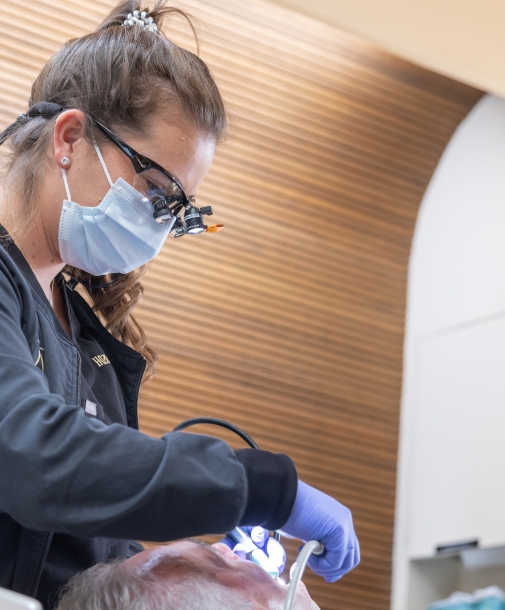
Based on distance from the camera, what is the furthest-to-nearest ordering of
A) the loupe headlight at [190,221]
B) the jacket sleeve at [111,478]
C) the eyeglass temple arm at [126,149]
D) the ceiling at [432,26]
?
1. the ceiling at [432,26]
2. the loupe headlight at [190,221]
3. the eyeglass temple arm at [126,149]
4. the jacket sleeve at [111,478]

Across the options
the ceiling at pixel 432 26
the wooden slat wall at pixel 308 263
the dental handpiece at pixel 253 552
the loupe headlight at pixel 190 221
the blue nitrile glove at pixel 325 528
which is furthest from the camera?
the wooden slat wall at pixel 308 263

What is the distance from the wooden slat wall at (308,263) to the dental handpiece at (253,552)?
8.88 feet

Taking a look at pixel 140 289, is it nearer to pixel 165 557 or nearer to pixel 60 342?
pixel 60 342

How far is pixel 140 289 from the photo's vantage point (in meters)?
1.92

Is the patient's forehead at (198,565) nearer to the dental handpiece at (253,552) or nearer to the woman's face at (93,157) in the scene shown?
the dental handpiece at (253,552)

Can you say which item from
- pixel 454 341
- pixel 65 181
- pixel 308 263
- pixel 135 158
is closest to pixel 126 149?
pixel 135 158

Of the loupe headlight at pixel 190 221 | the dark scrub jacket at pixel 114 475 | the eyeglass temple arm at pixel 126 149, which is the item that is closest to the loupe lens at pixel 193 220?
the loupe headlight at pixel 190 221

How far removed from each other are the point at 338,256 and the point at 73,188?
3186 millimetres

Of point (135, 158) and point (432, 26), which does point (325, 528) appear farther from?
point (432, 26)

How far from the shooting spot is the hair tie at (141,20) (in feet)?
5.54

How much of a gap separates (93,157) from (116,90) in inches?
5.2

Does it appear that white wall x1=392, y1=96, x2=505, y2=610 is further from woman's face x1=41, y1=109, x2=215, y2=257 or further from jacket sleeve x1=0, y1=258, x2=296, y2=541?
jacket sleeve x1=0, y1=258, x2=296, y2=541

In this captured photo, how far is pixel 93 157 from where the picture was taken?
155 cm

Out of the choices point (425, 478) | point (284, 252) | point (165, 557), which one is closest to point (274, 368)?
point (284, 252)
